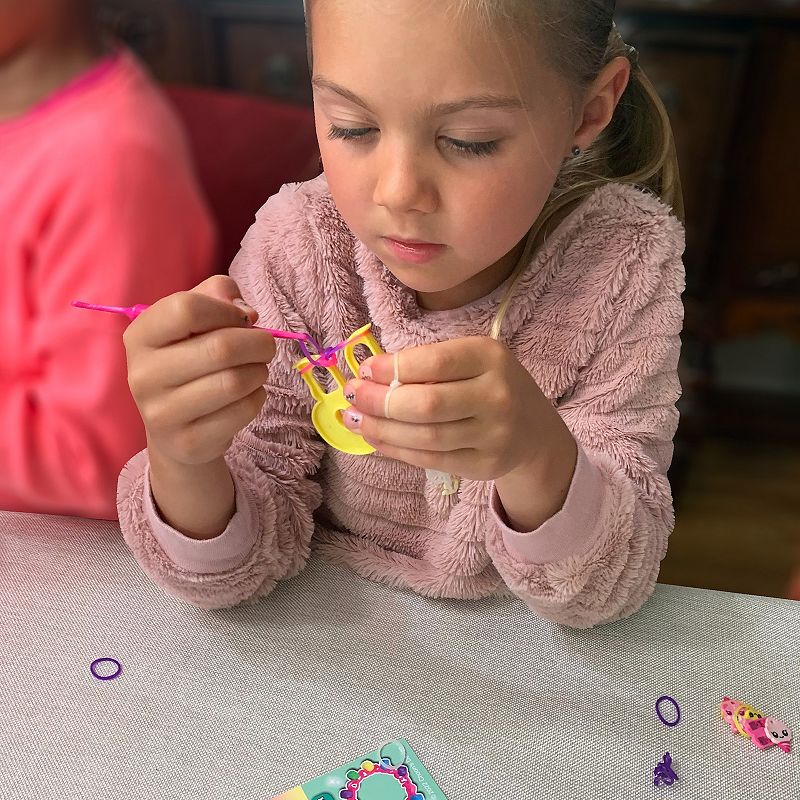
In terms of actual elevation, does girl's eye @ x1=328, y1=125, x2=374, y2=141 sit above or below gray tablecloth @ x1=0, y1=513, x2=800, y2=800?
above

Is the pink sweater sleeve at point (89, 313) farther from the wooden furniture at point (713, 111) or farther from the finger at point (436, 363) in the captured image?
the finger at point (436, 363)

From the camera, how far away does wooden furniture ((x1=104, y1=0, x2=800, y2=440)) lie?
2.15 ft

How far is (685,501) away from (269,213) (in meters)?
0.90

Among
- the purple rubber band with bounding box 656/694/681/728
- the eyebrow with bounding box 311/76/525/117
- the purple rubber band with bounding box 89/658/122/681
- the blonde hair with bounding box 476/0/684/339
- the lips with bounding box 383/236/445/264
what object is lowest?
the purple rubber band with bounding box 656/694/681/728

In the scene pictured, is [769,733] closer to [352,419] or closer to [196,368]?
[352,419]

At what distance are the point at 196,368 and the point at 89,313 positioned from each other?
0.18 metres

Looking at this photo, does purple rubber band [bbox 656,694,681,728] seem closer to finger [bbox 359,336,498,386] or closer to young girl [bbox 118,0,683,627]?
young girl [bbox 118,0,683,627]

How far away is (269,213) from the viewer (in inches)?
29.0

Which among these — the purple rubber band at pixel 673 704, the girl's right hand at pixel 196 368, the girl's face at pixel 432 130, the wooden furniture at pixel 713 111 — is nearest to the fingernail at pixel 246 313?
the girl's right hand at pixel 196 368

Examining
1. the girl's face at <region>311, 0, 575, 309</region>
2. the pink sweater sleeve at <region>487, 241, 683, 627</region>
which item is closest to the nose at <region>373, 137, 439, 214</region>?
the girl's face at <region>311, 0, 575, 309</region>

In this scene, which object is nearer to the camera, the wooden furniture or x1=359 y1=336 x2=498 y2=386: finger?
x1=359 y1=336 x2=498 y2=386: finger

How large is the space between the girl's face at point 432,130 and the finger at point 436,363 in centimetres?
10

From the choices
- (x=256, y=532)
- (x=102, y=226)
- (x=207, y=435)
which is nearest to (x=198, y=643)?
(x=256, y=532)

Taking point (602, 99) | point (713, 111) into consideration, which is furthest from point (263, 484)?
point (713, 111)
